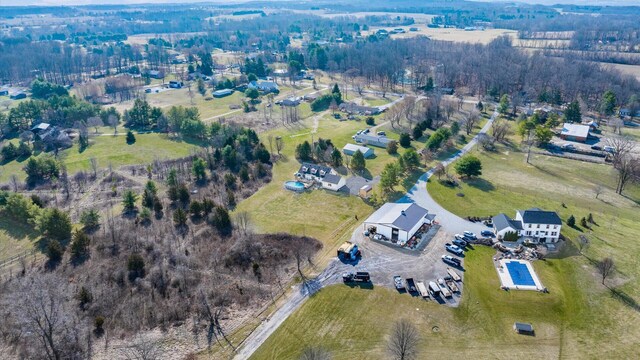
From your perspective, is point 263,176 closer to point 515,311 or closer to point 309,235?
point 309,235

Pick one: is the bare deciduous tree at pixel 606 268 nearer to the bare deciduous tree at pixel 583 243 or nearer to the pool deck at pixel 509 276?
the bare deciduous tree at pixel 583 243

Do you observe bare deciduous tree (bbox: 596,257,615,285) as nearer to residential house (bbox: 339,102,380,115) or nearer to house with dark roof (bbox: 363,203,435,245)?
house with dark roof (bbox: 363,203,435,245)

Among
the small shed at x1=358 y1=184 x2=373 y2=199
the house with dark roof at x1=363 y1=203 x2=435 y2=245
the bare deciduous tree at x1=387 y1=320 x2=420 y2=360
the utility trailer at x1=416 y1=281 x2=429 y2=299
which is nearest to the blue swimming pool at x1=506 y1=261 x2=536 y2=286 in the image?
the utility trailer at x1=416 y1=281 x2=429 y2=299

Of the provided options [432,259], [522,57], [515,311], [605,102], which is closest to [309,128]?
[432,259]

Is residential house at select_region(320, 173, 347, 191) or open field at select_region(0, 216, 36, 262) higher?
residential house at select_region(320, 173, 347, 191)

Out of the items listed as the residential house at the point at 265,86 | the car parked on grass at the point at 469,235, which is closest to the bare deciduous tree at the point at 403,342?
the car parked on grass at the point at 469,235

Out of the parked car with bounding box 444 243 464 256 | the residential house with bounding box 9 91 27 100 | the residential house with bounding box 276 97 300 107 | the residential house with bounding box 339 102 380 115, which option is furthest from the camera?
the residential house with bounding box 9 91 27 100

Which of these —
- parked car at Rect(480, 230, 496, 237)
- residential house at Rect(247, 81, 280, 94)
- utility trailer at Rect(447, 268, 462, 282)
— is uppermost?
residential house at Rect(247, 81, 280, 94)

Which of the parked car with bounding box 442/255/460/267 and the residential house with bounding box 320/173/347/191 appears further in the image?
the residential house with bounding box 320/173/347/191
